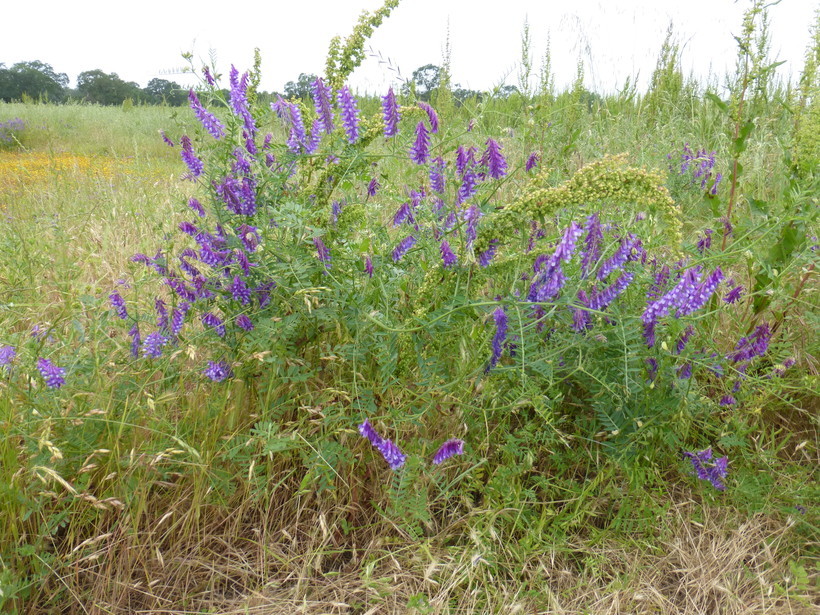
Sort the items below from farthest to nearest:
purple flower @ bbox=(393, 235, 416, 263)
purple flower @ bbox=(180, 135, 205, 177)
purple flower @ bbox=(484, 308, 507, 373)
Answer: purple flower @ bbox=(393, 235, 416, 263)
purple flower @ bbox=(180, 135, 205, 177)
purple flower @ bbox=(484, 308, 507, 373)

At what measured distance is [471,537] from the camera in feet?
5.38

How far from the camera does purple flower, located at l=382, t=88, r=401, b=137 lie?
171 cm

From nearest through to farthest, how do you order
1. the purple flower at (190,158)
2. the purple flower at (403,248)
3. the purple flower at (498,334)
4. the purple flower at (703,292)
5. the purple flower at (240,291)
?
1. the purple flower at (703,292)
2. the purple flower at (498,334)
3. the purple flower at (240,291)
4. the purple flower at (190,158)
5. the purple flower at (403,248)

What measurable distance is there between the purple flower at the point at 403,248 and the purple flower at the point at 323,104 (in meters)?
0.44

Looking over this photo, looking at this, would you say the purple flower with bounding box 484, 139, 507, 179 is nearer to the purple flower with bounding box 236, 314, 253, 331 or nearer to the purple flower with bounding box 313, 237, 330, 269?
the purple flower with bounding box 313, 237, 330, 269

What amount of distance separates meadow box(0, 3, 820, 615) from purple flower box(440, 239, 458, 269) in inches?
0.4

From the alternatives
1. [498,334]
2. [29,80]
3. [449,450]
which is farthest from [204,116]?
[29,80]

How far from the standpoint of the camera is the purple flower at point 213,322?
1.84m

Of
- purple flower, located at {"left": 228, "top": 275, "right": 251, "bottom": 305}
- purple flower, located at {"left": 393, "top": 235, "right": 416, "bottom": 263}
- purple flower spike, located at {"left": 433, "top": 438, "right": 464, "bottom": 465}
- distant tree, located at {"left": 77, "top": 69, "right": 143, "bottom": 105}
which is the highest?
distant tree, located at {"left": 77, "top": 69, "right": 143, "bottom": 105}

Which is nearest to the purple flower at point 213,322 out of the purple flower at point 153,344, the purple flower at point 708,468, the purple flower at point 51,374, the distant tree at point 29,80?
the purple flower at point 153,344

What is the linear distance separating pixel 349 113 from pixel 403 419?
0.91 meters

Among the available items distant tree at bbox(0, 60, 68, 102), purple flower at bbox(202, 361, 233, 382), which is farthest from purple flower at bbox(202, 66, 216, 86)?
distant tree at bbox(0, 60, 68, 102)

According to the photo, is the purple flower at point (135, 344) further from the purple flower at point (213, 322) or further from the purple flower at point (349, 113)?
the purple flower at point (349, 113)

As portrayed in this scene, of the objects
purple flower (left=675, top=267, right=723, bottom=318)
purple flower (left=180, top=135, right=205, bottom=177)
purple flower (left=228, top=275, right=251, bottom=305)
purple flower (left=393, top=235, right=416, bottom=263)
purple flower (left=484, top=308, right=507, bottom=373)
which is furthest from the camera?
purple flower (left=393, top=235, right=416, bottom=263)
